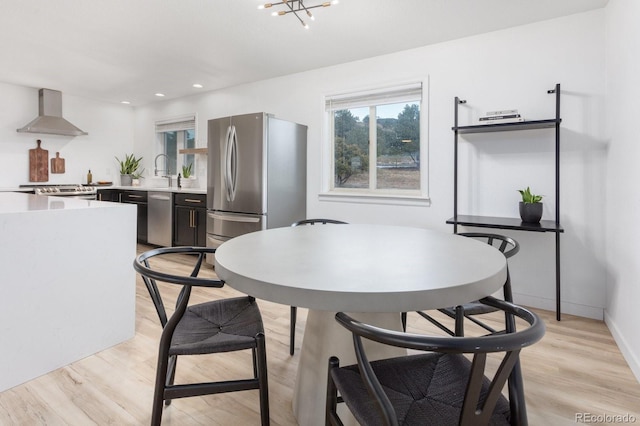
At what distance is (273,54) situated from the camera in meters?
3.56

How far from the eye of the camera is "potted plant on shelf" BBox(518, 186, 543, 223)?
8.67ft

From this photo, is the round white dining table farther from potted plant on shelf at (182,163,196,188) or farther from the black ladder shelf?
potted plant on shelf at (182,163,196,188)

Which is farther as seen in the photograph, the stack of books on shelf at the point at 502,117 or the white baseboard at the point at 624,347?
the stack of books on shelf at the point at 502,117

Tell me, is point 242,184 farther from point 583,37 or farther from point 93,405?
point 583,37

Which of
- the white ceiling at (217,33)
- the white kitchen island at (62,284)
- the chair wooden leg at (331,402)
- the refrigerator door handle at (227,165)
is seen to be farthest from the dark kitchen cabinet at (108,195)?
the chair wooden leg at (331,402)

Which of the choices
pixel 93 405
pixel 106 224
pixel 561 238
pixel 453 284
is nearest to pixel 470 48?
pixel 561 238

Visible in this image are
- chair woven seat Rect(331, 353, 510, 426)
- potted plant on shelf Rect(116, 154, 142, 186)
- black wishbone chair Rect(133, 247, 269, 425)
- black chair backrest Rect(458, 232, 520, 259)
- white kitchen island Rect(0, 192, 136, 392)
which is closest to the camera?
chair woven seat Rect(331, 353, 510, 426)

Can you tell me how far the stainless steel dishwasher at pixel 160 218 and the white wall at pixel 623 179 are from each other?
4735mm

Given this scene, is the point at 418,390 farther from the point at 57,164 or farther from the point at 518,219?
the point at 57,164

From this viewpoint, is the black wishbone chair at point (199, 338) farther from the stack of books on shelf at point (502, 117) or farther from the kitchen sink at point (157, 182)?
the kitchen sink at point (157, 182)

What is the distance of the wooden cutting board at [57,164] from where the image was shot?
205 inches

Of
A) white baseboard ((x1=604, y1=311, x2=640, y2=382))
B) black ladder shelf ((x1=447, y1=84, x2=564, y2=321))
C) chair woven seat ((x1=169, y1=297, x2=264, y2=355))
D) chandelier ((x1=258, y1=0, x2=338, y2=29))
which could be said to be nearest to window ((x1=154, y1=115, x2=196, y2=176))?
chandelier ((x1=258, y1=0, x2=338, y2=29))

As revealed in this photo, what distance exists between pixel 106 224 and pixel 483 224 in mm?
2656

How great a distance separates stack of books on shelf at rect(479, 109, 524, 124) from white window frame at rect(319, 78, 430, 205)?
604 millimetres
